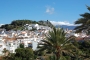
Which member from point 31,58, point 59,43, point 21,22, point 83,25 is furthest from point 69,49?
point 21,22

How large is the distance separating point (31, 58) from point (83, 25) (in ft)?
71.4

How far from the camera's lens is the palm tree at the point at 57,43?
1229 centimetres

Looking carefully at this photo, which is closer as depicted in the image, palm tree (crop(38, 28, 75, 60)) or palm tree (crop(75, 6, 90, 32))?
palm tree (crop(75, 6, 90, 32))

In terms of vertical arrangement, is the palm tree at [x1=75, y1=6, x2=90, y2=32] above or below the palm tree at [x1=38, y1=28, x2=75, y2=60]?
above

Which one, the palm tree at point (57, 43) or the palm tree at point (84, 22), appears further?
the palm tree at point (57, 43)

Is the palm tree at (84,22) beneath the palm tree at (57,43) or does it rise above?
above

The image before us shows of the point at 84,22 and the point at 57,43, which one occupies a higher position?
the point at 84,22

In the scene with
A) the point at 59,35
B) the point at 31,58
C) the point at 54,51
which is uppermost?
the point at 59,35

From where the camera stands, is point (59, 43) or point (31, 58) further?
point (31, 58)

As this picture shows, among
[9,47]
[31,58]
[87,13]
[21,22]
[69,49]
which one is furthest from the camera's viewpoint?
[21,22]

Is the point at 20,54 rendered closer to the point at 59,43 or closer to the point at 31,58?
the point at 31,58

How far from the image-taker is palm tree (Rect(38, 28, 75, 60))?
40.3 feet

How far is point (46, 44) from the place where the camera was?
13.0 meters

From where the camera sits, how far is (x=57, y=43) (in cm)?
1223
